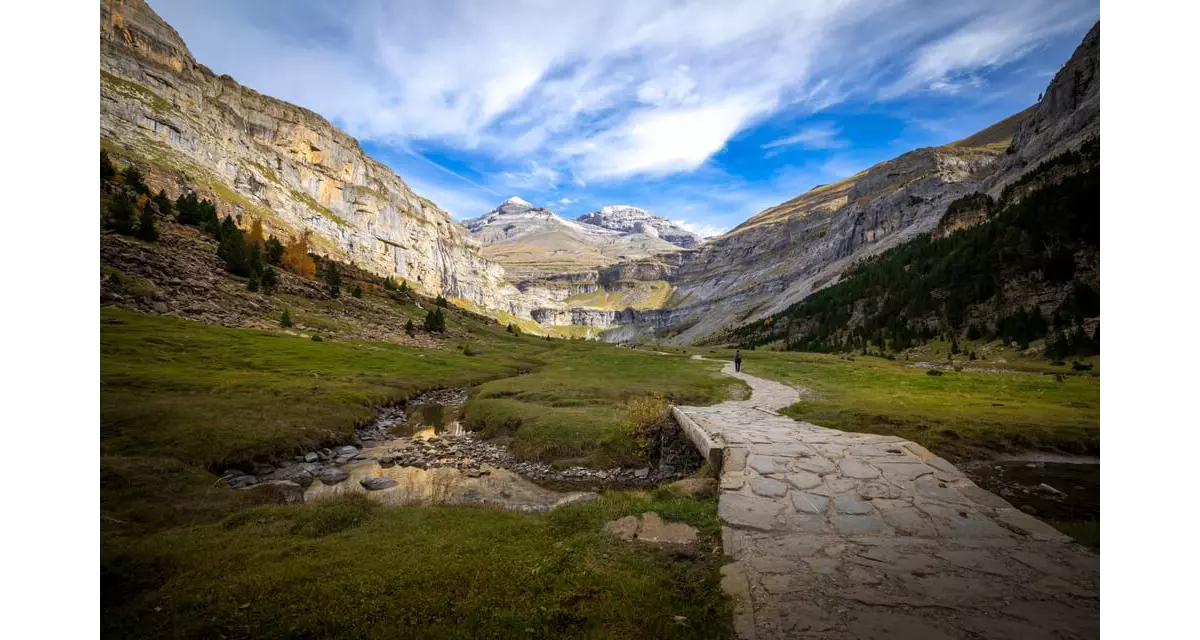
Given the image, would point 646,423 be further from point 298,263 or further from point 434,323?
point 298,263

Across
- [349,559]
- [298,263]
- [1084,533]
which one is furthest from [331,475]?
[298,263]

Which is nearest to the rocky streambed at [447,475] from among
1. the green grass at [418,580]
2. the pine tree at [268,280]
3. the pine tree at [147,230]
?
the green grass at [418,580]

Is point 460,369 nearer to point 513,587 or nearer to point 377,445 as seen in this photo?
point 377,445

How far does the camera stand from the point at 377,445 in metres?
19.2

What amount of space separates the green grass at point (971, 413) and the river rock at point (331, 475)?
53.6 feet

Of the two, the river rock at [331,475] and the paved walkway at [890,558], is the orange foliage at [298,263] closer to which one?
the river rock at [331,475]

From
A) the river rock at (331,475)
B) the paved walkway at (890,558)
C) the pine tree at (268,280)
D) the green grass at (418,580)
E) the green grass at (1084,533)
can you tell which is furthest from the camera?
the pine tree at (268,280)

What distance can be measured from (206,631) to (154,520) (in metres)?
6.66

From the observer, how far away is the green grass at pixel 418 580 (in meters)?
4.49

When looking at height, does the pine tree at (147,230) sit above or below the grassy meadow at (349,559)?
above

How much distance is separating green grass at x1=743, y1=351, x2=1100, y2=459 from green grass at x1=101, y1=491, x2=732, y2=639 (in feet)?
32.5

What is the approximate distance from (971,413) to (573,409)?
1692cm

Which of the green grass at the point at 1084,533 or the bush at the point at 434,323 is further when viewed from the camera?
the bush at the point at 434,323
